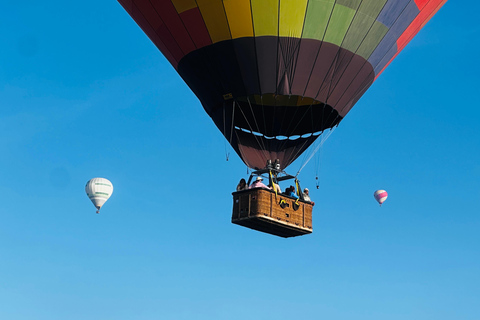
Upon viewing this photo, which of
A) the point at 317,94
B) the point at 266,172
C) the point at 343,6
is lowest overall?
the point at 266,172

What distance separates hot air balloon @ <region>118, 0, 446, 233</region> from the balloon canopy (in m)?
0.02

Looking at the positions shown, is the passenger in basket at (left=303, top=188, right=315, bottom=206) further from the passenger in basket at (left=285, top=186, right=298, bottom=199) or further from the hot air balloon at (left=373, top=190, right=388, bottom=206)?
the hot air balloon at (left=373, top=190, right=388, bottom=206)

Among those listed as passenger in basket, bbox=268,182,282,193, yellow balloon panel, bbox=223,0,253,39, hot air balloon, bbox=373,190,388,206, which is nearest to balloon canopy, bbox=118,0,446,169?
yellow balloon panel, bbox=223,0,253,39

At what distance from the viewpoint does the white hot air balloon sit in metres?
31.2

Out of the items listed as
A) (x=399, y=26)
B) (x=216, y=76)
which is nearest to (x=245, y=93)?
(x=216, y=76)

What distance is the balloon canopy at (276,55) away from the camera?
15.8 meters

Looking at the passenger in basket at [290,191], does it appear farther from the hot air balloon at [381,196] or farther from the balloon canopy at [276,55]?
the hot air balloon at [381,196]

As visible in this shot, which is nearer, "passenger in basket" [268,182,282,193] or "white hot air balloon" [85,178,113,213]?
"passenger in basket" [268,182,282,193]

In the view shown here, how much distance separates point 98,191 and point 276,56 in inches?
649

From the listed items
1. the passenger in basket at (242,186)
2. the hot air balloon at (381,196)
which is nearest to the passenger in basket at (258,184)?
the passenger in basket at (242,186)

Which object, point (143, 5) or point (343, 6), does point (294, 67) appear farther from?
point (143, 5)

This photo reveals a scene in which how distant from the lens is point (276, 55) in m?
15.9

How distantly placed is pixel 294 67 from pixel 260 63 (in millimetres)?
619

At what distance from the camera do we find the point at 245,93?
53.3ft
